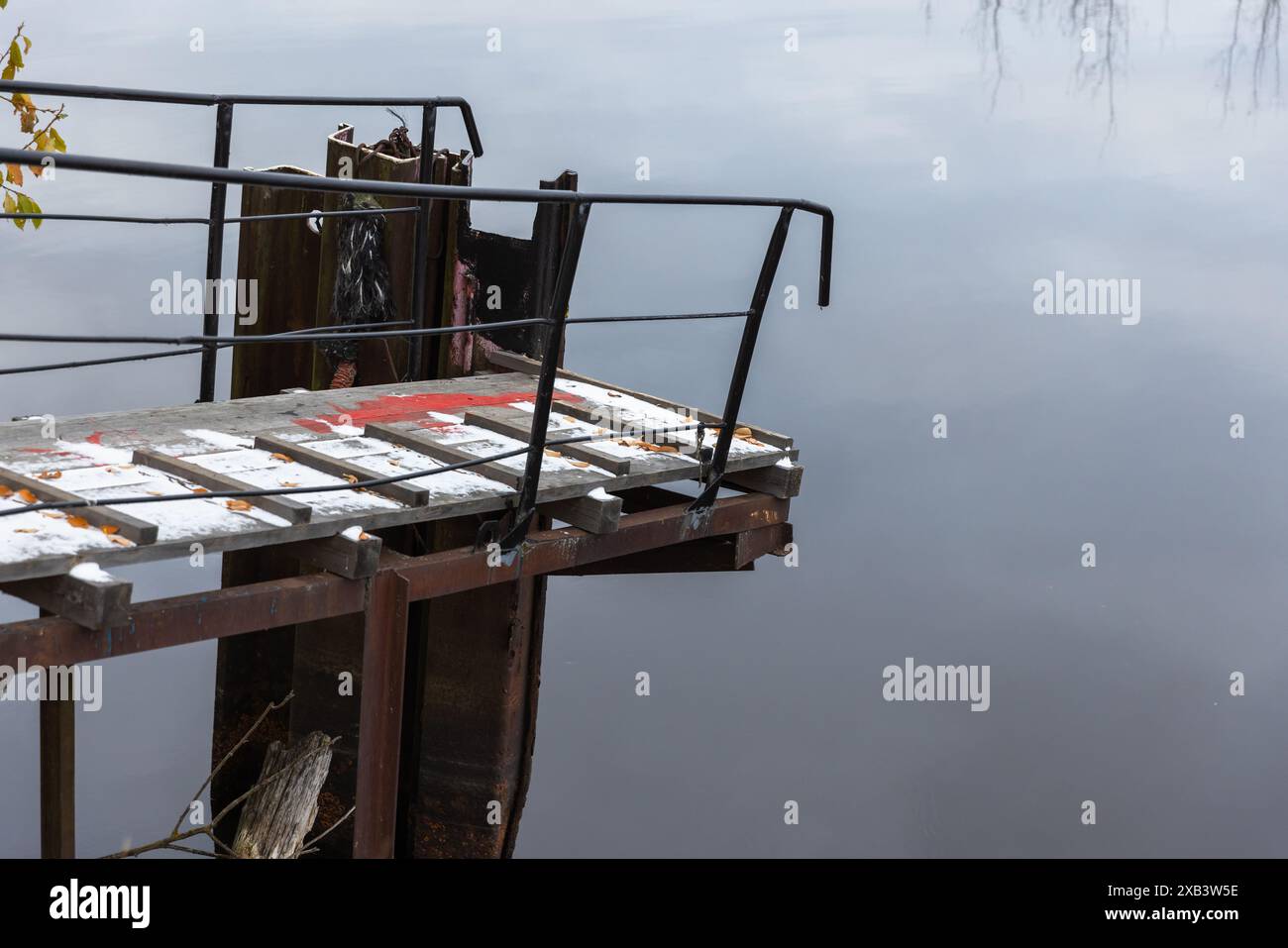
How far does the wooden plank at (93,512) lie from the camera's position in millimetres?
4266

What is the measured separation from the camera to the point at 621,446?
19.8 feet

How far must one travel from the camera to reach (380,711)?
5168mm

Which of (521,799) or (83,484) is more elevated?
(83,484)

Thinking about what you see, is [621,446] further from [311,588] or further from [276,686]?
[276,686]

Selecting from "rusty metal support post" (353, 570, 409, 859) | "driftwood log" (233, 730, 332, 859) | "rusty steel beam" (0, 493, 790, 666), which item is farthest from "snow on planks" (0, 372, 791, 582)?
"driftwood log" (233, 730, 332, 859)

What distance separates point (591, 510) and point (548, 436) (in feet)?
1.97

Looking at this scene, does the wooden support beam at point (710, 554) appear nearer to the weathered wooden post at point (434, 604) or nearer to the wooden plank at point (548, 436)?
the weathered wooden post at point (434, 604)

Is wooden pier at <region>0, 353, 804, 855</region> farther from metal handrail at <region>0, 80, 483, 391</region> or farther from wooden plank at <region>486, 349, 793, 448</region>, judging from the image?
metal handrail at <region>0, 80, 483, 391</region>

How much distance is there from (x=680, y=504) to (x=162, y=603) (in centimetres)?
237

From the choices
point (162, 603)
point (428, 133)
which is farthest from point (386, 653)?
point (428, 133)

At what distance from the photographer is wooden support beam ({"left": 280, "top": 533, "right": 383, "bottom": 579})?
477 centimetres

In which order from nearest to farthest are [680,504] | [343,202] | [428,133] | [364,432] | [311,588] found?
[311,588], [364,432], [680,504], [428,133], [343,202]

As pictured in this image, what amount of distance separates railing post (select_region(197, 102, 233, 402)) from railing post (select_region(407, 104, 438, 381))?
797 millimetres

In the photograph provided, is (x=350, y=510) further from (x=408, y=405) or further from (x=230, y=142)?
(x=230, y=142)
